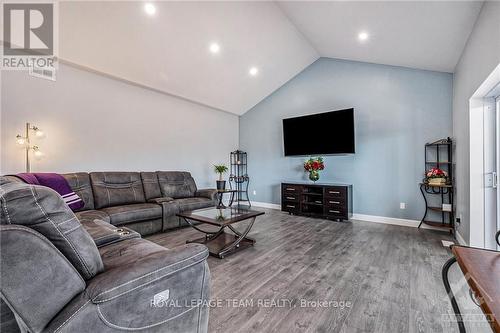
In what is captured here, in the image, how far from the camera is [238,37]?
12.9 ft

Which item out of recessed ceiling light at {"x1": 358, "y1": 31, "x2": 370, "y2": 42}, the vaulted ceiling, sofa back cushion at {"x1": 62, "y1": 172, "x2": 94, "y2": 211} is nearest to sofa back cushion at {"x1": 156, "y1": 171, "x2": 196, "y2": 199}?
sofa back cushion at {"x1": 62, "y1": 172, "x2": 94, "y2": 211}

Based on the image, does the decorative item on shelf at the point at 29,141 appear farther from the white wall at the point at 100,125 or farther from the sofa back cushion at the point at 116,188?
the sofa back cushion at the point at 116,188

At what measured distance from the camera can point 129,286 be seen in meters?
1.01

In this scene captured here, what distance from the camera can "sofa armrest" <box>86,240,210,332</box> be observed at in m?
0.98

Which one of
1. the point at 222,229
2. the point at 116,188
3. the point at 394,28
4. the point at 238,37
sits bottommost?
the point at 222,229

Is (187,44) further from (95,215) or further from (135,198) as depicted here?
(95,215)

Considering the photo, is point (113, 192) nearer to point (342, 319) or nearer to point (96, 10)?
point (96, 10)

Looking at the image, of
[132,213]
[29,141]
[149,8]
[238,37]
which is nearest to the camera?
[149,8]

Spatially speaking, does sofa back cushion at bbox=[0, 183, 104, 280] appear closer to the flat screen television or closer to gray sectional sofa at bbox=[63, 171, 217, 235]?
gray sectional sofa at bbox=[63, 171, 217, 235]

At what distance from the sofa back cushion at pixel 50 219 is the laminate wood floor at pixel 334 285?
3.23 ft

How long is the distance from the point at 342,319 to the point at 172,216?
9.35ft

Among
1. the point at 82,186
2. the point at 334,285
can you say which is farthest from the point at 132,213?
the point at 334,285

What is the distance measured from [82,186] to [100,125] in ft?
3.71

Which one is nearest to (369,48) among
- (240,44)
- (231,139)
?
(240,44)
